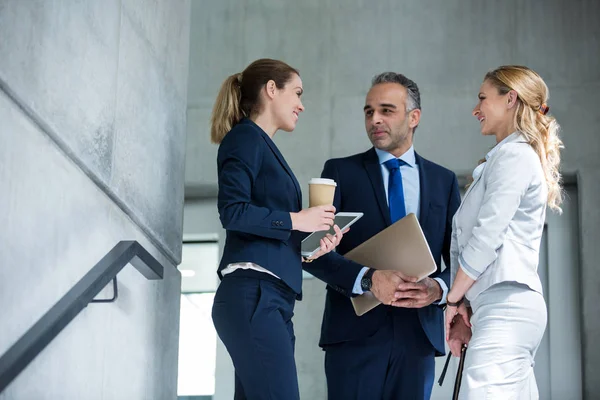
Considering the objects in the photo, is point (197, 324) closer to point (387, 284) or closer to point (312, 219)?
point (387, 284)

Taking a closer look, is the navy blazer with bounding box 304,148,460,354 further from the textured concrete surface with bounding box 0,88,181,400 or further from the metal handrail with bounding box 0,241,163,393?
the metal handrail with bounding box 0,241,163,393

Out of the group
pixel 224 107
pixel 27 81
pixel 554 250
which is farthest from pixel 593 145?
pixel 27 81

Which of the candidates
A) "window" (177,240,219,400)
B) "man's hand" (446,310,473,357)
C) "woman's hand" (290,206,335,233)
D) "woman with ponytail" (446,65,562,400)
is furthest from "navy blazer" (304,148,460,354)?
"window" (177,240,219,400)

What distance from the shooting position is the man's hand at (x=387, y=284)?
289cm

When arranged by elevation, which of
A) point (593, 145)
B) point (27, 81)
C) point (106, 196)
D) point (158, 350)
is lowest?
point (158, 350)

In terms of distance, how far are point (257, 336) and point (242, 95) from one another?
2.71 ft

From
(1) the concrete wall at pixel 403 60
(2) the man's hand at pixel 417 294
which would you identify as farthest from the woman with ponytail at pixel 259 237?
(1) the concrete wall at pixel 403 60

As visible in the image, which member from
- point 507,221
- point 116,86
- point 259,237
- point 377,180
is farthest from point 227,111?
point 507,221

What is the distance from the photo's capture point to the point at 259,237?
8.41ft

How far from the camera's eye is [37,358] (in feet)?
7.11

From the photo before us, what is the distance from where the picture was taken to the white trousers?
92.7 inches

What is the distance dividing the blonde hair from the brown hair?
0.69 metres

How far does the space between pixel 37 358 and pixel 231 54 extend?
383 cm

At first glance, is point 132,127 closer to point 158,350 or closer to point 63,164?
point 63,164
